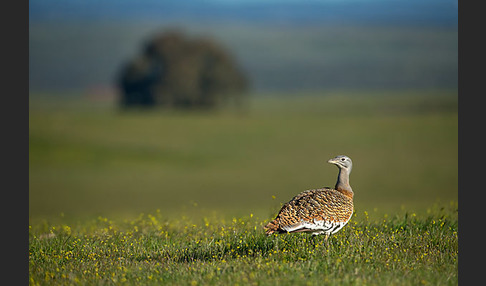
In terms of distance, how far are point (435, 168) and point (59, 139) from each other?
35566 millimetres

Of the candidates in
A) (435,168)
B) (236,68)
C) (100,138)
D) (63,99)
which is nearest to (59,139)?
(100,138)

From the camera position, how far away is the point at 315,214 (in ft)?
32.7

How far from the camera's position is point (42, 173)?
46.3m

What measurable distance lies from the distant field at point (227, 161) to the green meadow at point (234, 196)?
0.59ft

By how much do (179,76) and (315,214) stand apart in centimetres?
9625

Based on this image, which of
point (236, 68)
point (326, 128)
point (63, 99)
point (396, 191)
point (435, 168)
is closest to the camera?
point (396, 191)

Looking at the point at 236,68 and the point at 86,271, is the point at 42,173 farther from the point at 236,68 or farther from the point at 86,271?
the point at 236,68

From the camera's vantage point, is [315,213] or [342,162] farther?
[342,162]

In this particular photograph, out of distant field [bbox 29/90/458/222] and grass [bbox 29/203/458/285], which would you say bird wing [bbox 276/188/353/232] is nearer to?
grass [bbox 29/203/458/285]

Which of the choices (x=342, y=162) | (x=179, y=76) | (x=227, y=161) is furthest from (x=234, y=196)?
(x=179, y=76)

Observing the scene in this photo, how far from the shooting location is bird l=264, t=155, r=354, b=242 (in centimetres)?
988

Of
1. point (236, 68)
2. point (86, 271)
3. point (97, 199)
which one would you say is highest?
point (236, 68)

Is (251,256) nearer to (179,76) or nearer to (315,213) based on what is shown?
(315,213)

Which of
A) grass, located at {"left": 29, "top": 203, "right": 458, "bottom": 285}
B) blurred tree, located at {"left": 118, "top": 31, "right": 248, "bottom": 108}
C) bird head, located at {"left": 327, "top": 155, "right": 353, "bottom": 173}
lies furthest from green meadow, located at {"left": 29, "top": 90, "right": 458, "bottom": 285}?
blurred tree, located at {"left": 118, "top": 31, "right": 248, "bottom": 108}
